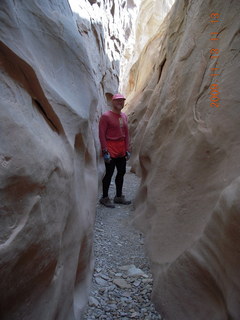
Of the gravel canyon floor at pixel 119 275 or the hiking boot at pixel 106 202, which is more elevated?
the hiking boot at pixel 106 202

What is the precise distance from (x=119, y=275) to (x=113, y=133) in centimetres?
221

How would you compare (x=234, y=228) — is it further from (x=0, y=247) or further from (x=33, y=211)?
(x=0, y=247)

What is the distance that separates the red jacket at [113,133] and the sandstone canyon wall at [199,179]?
83 centimetres

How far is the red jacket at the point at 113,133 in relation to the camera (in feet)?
13.0

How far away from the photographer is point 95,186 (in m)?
2.46

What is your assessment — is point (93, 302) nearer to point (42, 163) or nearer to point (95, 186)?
point (95, 186)

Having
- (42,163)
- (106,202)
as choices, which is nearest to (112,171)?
(106,202)

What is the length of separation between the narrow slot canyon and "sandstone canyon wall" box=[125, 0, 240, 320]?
1 centimetres

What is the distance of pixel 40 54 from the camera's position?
1.73 meters

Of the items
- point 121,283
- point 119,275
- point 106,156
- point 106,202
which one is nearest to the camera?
point 121,283

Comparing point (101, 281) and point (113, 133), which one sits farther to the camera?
point (113, 133)

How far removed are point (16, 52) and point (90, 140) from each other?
1.25m
